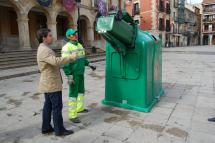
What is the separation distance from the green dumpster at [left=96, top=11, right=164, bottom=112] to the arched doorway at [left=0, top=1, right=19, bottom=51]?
1129 centimetres

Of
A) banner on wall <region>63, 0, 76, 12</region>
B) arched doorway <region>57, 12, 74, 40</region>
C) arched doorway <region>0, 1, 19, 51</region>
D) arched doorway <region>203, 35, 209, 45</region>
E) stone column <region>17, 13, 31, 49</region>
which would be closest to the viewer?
stone column <region>17, 13, 31, 49</region>

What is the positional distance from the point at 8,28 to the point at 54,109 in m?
12.9

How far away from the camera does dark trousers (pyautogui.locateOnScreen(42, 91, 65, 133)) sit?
10.0 feet

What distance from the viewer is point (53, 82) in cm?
302

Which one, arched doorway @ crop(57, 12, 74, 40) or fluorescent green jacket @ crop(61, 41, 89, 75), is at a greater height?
arched doorway @ crop(57, 12, 74, 40)

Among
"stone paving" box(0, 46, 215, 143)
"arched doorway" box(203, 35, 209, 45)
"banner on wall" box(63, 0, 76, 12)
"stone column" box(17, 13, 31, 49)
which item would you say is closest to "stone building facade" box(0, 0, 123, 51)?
"stone column" box(17, 13, 31, 49)

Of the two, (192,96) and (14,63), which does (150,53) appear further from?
(14,63)

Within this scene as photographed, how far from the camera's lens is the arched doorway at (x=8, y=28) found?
13.7 metres

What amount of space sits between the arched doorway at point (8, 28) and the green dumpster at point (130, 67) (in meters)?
11.3

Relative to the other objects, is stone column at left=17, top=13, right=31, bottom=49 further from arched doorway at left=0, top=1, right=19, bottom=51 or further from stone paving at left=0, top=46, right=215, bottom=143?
stone paving at left=0, top=46, right=215, bottom=143

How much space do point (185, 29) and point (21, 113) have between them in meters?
51.5

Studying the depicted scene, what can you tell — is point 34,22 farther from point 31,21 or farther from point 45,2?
point 45,2

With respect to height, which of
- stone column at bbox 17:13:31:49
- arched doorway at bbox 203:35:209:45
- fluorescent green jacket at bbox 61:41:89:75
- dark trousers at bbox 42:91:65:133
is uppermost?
arched doorway at bbox 203:35:209:45

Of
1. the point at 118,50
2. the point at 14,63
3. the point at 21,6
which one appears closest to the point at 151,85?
the point at 118,50
